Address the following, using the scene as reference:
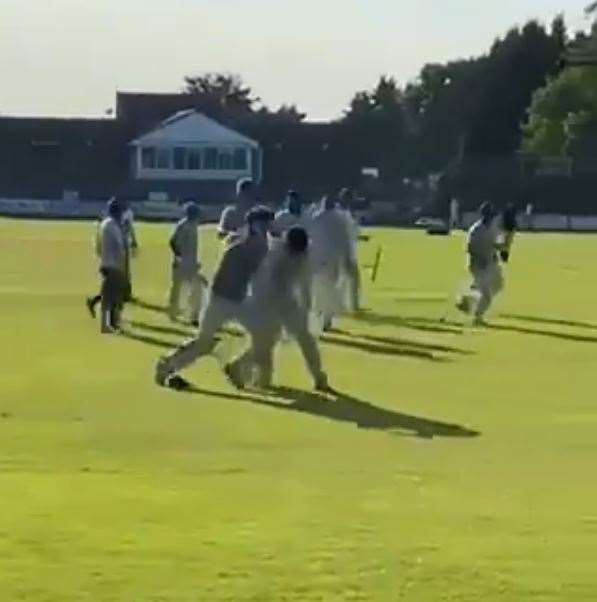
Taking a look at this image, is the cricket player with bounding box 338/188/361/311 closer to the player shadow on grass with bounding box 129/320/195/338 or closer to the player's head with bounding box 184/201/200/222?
the player's head with bounding box 184/201/200/222

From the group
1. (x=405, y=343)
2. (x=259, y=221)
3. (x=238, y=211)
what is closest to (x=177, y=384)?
(x=259, y=221)

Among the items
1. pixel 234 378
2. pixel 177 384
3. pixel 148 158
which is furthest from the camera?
pixel 148 158

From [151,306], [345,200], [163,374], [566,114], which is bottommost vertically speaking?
[151,306]

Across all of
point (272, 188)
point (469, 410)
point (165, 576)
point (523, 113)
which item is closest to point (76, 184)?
point (272, 188)

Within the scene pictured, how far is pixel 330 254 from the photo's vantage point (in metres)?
→ 29.8

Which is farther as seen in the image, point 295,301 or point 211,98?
point 211,98

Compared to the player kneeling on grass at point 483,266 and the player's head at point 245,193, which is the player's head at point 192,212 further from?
the player kneeling on grass at point 483,266

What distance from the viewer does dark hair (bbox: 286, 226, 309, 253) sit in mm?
20047

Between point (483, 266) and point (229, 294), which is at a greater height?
point (229, 294)

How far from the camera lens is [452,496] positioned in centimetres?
1364

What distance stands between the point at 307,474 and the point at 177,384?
603 cm

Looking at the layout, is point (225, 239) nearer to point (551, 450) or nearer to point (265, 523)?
point (551, 450)

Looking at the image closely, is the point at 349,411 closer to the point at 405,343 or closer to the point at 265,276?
the point at 265,276

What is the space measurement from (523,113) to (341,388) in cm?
10524
